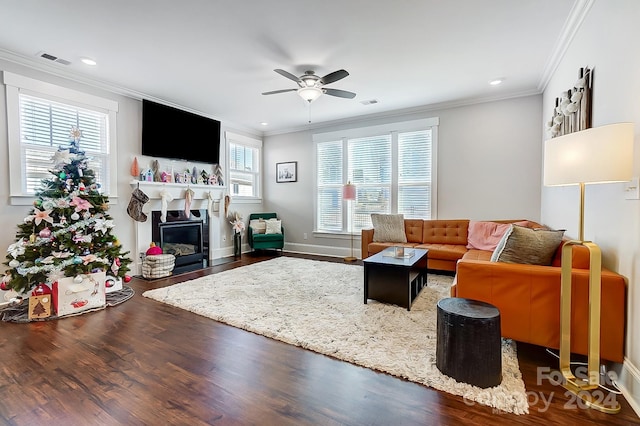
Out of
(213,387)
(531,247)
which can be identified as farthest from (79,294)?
(531,247)

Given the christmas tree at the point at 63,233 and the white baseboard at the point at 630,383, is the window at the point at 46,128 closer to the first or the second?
the christmas tree at the point at 63,233

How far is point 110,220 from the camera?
141 inches

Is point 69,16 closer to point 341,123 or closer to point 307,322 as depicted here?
point 307,322

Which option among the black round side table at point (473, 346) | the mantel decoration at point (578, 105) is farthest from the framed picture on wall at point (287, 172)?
the black round side table at point (473, 346)

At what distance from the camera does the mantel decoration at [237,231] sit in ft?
20.4

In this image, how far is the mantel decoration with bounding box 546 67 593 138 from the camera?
2490mm

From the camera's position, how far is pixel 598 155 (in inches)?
63.1

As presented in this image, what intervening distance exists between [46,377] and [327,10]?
3.47 m

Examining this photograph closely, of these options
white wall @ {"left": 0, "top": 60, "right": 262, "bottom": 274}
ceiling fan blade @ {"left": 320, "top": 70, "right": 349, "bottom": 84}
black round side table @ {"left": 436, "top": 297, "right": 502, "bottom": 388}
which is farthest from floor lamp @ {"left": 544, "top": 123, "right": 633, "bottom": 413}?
white wall @ {"left": 0, "top": 60, "right": 262, "bottom": 274}

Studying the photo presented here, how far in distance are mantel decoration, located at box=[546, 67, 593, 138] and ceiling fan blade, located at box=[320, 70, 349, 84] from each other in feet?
7.02

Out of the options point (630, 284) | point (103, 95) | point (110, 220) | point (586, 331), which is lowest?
point (586, 331)

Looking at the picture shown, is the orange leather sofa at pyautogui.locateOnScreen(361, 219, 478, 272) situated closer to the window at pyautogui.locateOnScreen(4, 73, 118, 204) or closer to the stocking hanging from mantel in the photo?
the stocking hanging from mantel

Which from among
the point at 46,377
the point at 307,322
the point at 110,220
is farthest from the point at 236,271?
the point at 46,377

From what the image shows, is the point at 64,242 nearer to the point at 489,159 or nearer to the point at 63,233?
the point at 63,233
